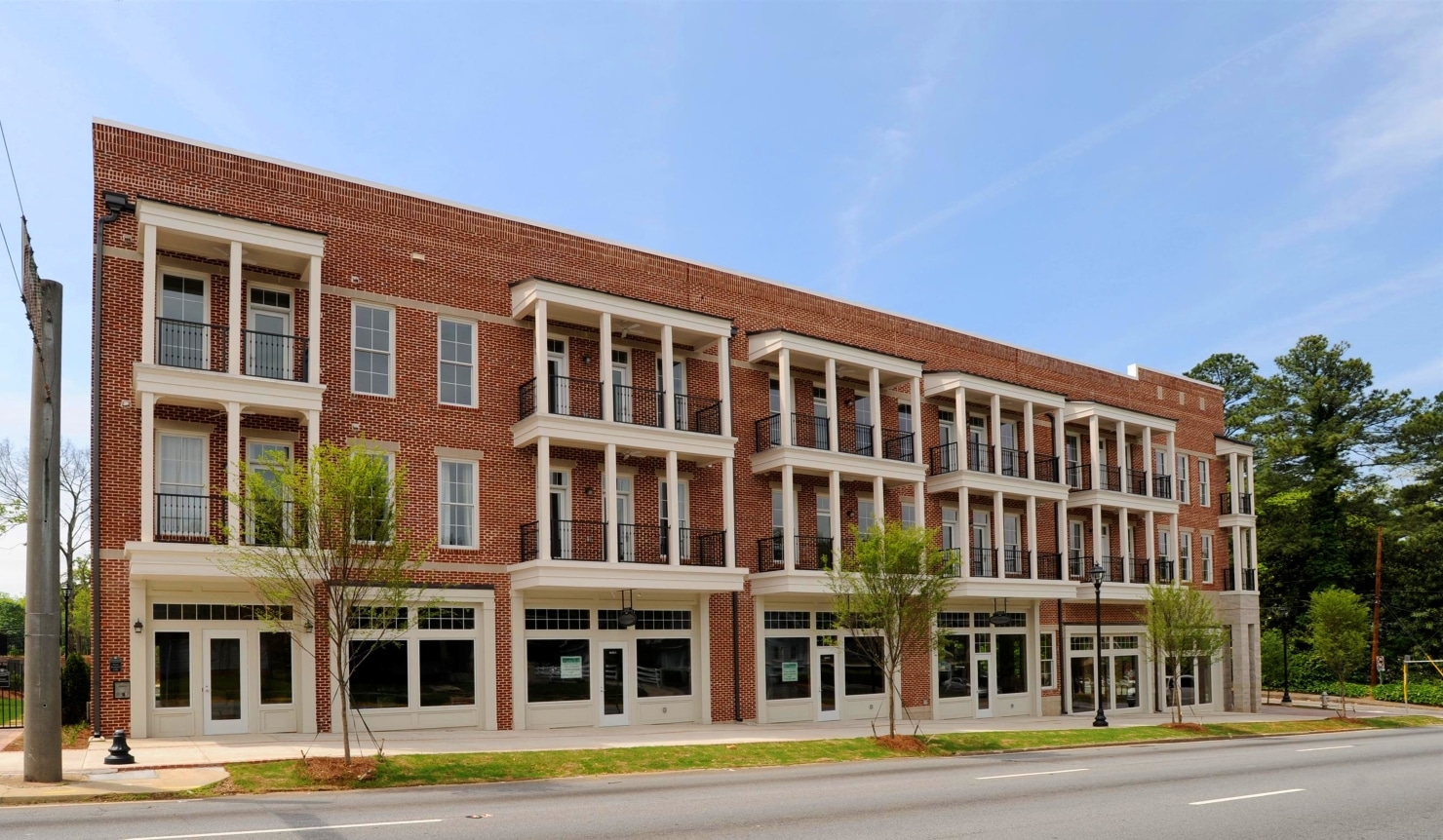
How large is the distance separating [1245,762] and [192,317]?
21.6 metres

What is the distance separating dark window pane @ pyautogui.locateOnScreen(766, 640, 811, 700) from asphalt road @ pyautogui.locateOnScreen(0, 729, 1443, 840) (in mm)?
9635

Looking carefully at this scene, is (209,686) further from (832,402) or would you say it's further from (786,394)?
(832,402)

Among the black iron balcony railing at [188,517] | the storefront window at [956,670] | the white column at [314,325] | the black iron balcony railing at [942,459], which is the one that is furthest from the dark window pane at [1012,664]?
the black iron balcony railing at [188,517]

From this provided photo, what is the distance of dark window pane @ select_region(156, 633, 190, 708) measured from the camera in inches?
856

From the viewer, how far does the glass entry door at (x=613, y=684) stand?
89.2 feet

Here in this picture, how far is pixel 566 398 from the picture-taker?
1080 inches

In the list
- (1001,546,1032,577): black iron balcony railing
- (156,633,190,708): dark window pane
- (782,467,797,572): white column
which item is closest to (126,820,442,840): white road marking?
(156,633,190,708): dark window pane

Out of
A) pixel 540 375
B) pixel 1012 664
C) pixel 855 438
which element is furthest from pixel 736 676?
pixel 1012 664

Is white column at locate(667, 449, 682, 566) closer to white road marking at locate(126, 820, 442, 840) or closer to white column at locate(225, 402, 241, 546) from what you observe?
white column at locate(225, 402, 241, 546)

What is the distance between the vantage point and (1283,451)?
6738 cm

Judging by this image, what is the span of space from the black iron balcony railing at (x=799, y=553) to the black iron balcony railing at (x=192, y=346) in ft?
46.2

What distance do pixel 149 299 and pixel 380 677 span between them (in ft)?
28.0

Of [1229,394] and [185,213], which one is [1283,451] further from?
[185,213]

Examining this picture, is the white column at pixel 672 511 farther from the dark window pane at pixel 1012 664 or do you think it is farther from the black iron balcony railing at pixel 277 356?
the dark window pane at pixel 1012 664
